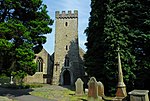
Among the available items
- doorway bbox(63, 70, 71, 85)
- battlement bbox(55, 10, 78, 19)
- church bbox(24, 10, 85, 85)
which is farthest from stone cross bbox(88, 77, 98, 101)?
battlement bbox(55, 10, 78, 19)

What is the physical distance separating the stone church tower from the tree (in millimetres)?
18749

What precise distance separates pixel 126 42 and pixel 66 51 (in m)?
20.2

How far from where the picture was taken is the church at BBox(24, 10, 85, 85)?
3675 centimetres

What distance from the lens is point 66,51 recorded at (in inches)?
1478

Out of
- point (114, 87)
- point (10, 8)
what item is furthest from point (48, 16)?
point (114, 87)

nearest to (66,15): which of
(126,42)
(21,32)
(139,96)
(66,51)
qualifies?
(66,51)

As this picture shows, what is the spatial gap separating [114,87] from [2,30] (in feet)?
35.6

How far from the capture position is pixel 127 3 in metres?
19.9

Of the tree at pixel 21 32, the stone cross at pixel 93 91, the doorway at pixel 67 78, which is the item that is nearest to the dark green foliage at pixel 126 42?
the stone cross at pixel 93 91

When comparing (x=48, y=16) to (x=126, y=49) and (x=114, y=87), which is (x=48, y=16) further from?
(x=114, y=87)

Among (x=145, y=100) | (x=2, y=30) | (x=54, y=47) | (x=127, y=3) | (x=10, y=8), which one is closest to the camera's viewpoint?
(x=145, y=100)

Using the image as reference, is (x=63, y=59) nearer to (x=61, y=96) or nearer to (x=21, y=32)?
(x=61, y=96)

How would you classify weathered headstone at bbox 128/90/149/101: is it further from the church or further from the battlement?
the battlement

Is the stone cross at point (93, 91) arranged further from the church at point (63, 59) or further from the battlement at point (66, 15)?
the battlement at point (66, 15)
